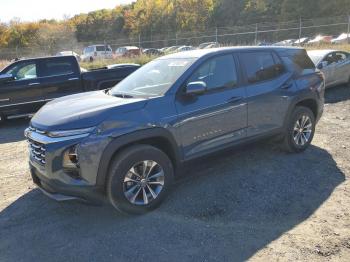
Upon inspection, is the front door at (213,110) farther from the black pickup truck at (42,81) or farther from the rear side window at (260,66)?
the black pickup truck at (42,81)

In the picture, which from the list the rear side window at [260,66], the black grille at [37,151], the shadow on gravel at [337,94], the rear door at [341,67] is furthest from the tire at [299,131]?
the rear door at [341,67]

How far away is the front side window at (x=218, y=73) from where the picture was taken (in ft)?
16.2

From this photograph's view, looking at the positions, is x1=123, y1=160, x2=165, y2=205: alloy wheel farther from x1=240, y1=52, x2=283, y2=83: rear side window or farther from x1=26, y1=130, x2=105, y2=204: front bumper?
x1=240, y1=52, x2=283, y2=83: rear side window

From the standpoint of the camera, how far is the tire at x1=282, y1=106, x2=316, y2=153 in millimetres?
6051

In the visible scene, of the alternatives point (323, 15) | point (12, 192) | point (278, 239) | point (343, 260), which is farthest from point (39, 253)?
point (323, 15)

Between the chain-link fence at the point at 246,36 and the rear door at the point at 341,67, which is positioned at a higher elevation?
the chain-link fence at the point at 246,36

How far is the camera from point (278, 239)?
3891 millimetres

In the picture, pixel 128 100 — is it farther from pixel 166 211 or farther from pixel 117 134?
pixel 166 211

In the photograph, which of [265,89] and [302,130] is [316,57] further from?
[265,89]

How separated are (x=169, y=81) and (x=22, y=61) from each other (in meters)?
6.55

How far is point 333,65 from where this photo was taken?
1172 centimetres

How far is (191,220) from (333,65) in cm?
919

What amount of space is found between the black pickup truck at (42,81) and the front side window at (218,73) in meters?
5.48

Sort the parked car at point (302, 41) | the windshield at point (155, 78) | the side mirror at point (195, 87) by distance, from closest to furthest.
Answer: the side mirror at point (195, 87), the windshield at point (155, 78), the parked car at point (302, 41)
